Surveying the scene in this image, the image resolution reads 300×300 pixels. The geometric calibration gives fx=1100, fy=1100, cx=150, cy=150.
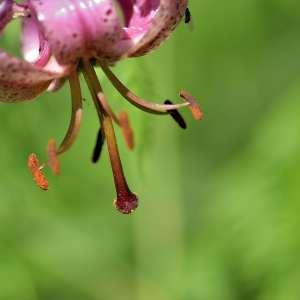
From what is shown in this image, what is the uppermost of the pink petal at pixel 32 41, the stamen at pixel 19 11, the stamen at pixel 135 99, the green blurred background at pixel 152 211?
the stamen at pixel 19 11

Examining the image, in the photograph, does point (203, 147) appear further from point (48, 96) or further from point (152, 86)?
point (152, 86)

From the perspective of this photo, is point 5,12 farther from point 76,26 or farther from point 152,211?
point 152,211

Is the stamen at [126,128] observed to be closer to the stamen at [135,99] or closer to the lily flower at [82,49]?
the lily flower at [82,49]

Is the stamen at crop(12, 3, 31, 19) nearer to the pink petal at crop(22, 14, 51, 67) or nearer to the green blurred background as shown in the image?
the pink petal at crop(22, 14, 51, 67)

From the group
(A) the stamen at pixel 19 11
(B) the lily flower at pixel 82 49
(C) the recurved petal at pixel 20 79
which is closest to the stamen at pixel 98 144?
(B) the lily flower at pixel 82 49

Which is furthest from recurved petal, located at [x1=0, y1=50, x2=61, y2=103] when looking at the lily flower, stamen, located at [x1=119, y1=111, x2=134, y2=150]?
stamen, located at [x1=119, y1=111, x2=134, y2=150]

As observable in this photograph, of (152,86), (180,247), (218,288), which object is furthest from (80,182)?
(152,86)

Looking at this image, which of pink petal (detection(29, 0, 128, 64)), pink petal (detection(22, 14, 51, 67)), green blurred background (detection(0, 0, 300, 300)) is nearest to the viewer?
pink petal (detection(29, 0, 128, 64))

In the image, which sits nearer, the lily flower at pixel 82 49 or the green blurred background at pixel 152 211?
the lily flower at pixel 82 49
